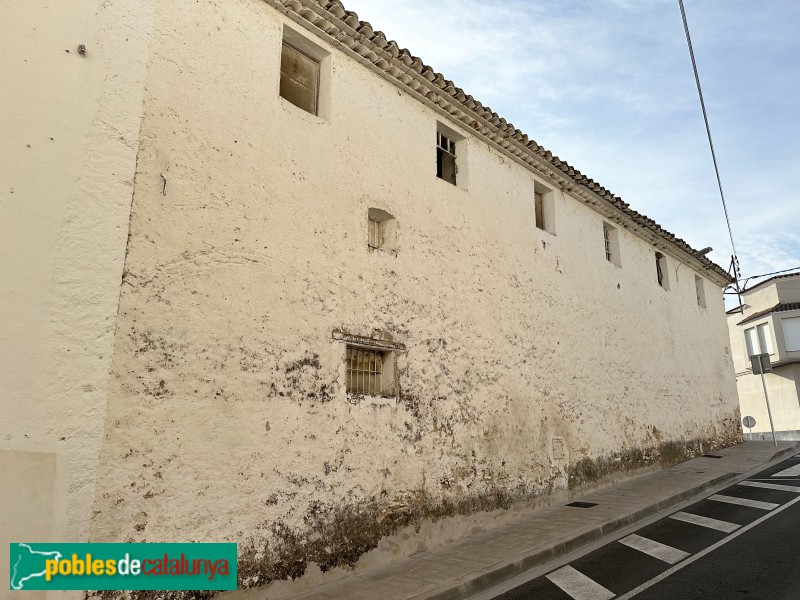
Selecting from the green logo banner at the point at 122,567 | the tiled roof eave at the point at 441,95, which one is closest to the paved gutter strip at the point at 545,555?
the green logo banner at the point at 122,567

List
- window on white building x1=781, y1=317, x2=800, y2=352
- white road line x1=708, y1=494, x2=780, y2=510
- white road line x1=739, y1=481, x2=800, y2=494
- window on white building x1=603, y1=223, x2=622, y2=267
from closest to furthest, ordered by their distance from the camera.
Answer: white road line x1=708, y1=494, x2=780, y2=510 < white road line x1=739, y1=481, x2=800, y2=494 < window on white building x1=603, y1=223, x2=622, y2=267 < window on white building x1=781, y1=317, x2=800, y2=352

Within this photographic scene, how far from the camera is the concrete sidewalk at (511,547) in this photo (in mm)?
5215

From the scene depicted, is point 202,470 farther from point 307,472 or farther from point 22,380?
point 22,380

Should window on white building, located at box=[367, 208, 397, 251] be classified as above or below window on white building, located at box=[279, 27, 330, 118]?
below

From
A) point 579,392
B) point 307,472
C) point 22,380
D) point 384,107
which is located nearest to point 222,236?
point 22,380

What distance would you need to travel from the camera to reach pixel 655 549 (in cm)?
623

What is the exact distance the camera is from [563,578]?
549 centimetres

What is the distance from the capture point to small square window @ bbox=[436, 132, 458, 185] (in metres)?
8.55

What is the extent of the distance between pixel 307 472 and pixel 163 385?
5.73 ft

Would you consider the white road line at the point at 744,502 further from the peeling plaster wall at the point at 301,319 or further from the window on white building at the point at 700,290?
the window on white building at the point at 700,290

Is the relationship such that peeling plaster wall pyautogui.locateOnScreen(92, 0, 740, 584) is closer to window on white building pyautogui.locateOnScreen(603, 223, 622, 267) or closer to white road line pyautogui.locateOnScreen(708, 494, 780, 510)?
white road line pyautogui.locateOnScreen(708, 494, 780, 510)

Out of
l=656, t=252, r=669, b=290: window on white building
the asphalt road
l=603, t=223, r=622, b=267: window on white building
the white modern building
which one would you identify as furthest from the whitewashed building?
the white modern building

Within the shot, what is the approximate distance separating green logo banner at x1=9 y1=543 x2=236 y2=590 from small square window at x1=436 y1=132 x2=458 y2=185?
6.01 metres

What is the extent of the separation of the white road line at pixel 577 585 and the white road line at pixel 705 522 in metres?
2.53
